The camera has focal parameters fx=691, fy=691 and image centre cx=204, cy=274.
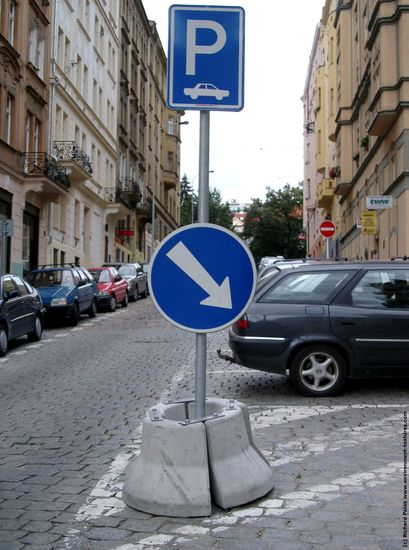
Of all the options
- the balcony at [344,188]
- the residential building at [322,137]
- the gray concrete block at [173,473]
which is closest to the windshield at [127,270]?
the residential building at [322,137]

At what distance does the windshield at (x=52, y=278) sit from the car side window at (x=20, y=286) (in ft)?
15.8

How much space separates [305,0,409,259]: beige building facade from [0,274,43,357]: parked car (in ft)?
28.2

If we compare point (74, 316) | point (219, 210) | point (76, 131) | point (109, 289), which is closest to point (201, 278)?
point (74, 316)

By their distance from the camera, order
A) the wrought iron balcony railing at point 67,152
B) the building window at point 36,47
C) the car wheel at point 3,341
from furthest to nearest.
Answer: the wrought iron balcony railing at point 67,152 < the building window at point 36,47 < the car wheel at point 3,341

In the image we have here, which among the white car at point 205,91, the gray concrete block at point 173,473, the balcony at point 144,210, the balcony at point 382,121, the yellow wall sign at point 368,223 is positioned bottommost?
the gray concrete block at point 173,473

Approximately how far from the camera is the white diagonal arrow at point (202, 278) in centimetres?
433

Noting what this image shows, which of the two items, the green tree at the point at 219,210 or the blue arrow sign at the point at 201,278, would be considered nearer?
the blue arrow sign at the point at 201,278

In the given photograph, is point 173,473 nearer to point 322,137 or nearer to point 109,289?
point 109,289

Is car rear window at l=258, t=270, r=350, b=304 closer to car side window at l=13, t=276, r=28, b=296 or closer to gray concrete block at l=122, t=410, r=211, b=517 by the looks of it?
gray concrete block at l=122, t=410, r=211, b=517

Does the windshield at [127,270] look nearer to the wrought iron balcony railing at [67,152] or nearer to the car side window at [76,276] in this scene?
the wrought iron balcony railing at [67,152]

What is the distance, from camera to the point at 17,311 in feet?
46.0

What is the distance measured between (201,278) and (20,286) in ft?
36.7

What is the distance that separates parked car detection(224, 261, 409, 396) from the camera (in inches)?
309

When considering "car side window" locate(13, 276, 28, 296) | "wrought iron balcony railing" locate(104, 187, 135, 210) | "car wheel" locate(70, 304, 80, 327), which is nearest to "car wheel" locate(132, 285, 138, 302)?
"car wheel" locate(70, 304, 80, 327)
